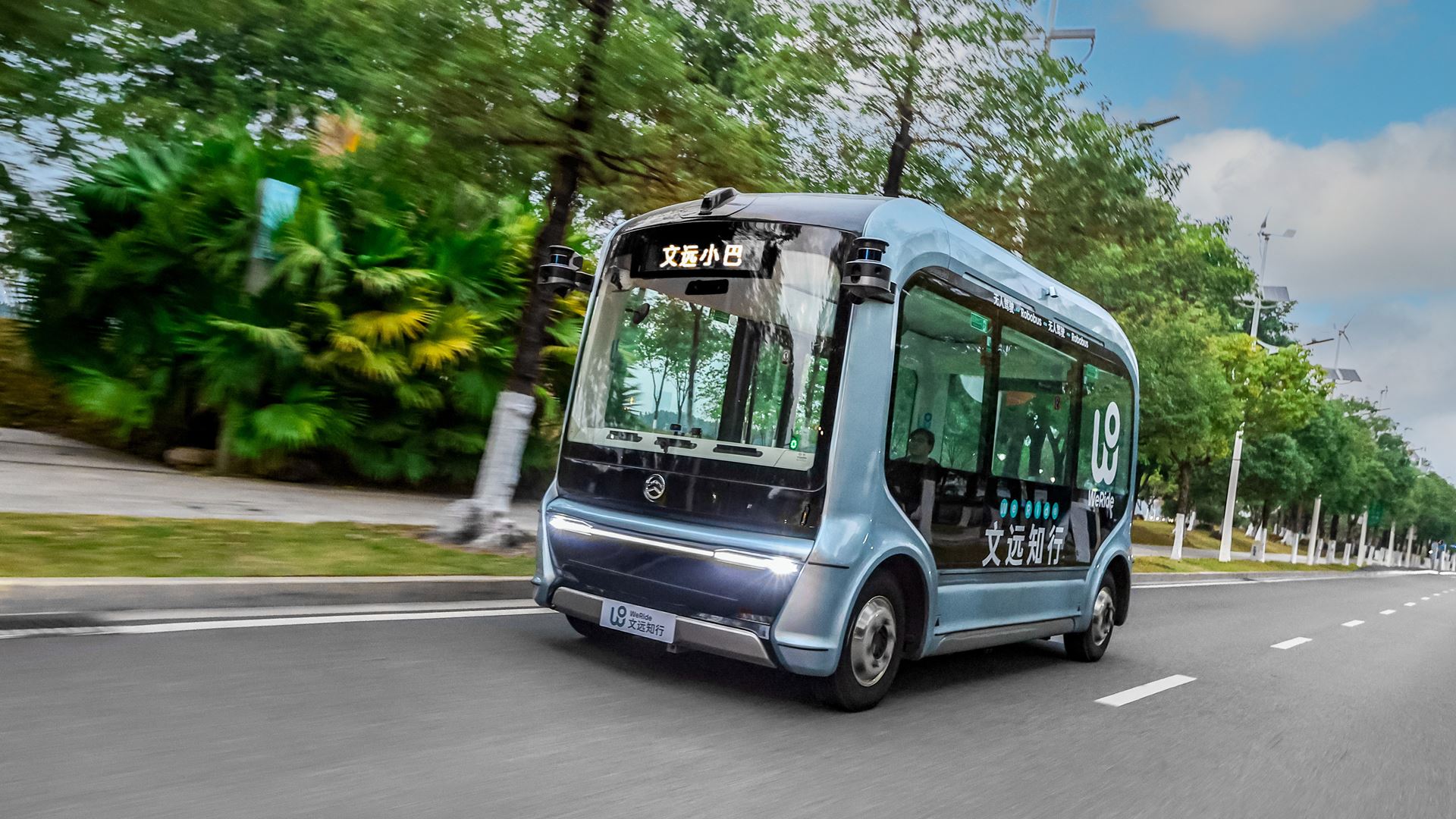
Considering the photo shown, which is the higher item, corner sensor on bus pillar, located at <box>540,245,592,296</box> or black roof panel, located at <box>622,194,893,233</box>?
black roof panel, located at <box>622,194,893,233</box>

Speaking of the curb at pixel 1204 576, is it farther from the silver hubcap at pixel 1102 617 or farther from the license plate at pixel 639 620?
the license plate at pixel 639 620

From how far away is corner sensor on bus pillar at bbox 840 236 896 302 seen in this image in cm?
591

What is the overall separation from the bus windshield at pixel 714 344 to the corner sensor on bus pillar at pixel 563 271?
61 cm

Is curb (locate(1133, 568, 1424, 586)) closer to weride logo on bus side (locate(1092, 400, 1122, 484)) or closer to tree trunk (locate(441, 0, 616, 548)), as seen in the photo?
weride logo on bus side (locate(1092, 400, 1122, 484))

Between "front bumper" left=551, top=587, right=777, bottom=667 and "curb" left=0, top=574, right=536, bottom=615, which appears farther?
"curb" left=0, top=574, right=536, bottom=615

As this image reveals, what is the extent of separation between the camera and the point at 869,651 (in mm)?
6258

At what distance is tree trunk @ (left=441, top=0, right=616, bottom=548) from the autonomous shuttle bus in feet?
11.5

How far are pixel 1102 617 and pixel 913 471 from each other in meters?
4.07

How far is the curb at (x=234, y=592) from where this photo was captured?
6.28m

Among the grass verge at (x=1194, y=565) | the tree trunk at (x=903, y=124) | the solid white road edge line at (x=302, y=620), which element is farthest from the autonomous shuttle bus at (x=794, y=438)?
the grass verge at (x=1194, y=565)

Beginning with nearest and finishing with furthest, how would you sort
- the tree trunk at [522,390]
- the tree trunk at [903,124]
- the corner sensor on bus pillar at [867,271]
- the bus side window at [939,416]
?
the corner sensor on bus pillar at [867,271], the bus side window at [939,416], the tree trunk at [522,390], the tree trunk at [903,124]

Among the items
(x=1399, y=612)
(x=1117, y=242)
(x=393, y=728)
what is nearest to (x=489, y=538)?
(x=393, y=728)

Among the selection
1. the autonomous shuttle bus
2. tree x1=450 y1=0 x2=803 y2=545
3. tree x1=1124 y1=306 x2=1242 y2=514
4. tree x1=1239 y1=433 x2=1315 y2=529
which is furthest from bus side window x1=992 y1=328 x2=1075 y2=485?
tree x1=1239 y1=433 x2=1315 y2=529

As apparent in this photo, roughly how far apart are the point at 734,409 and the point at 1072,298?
12.3 feet
